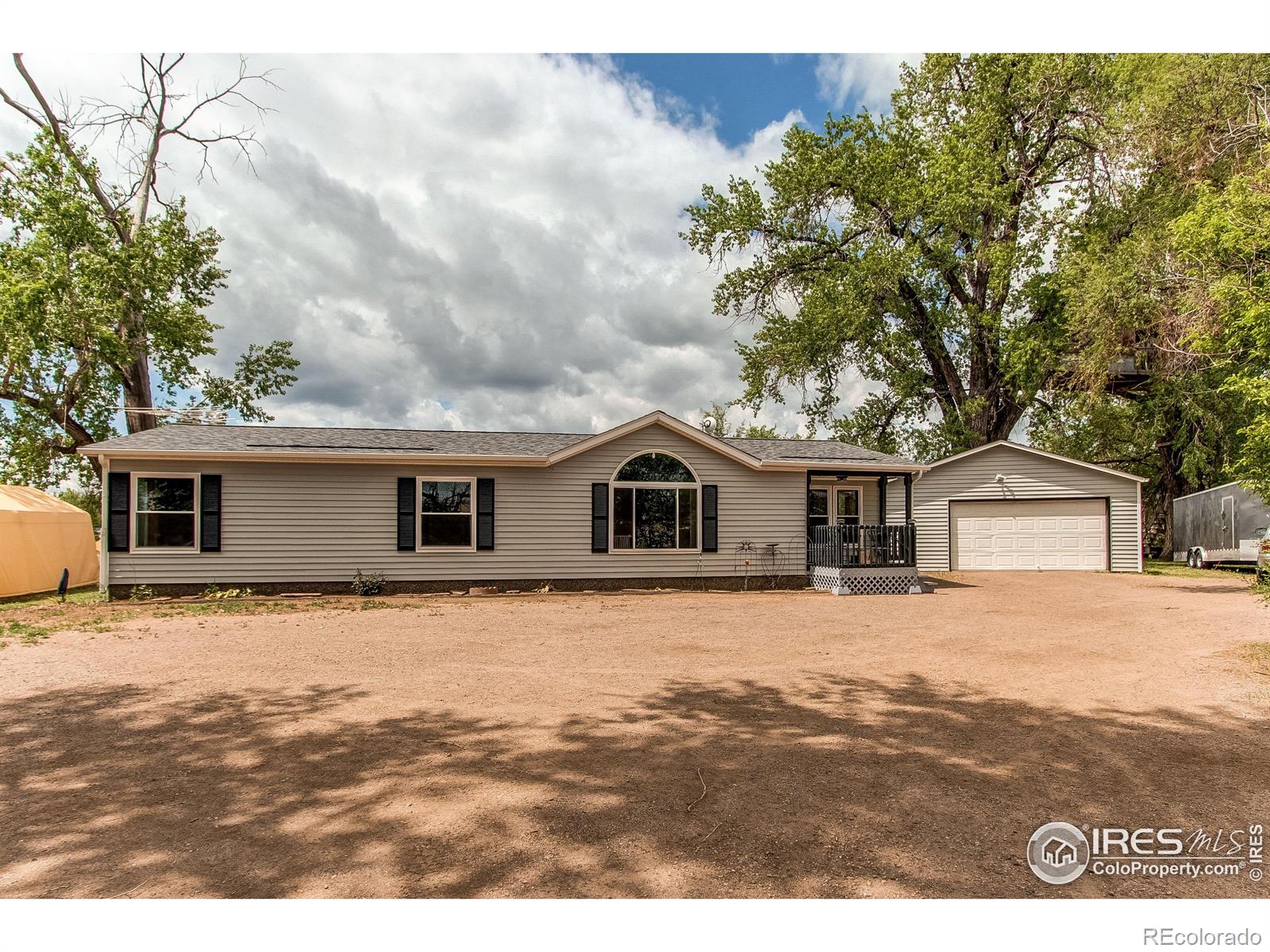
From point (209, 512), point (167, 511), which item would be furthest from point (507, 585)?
point (167, 511)

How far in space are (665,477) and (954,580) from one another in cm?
836

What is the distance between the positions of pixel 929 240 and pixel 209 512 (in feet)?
80.8

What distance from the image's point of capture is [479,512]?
1420 centimetres

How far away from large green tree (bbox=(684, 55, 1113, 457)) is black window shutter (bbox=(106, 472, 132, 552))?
1991 cm

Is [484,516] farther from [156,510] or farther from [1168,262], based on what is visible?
[1168,262]

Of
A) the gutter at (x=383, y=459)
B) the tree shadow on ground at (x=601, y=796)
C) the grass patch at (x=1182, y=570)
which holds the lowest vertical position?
the grass patch at (x=1182, y=570)

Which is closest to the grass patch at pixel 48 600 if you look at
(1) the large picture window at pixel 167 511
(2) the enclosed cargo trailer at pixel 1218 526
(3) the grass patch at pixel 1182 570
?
(1) the large picture window at pixel 167 511

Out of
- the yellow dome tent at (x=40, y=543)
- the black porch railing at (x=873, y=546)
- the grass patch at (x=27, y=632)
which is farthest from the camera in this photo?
the black porch railing at (x=873, y=546)

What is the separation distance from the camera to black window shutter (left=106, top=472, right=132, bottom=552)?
12.7 metres

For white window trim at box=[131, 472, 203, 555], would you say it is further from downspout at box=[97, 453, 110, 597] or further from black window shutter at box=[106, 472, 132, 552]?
downspout at box=[97, 453, 110, 597]

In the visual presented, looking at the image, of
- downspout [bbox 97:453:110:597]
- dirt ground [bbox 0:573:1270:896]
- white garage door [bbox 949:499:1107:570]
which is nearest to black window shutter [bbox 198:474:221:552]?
downspout [bbox 97:453:110:597]

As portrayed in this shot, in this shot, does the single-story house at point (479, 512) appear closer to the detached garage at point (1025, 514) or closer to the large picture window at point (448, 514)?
the large picture window at point (448, 514)

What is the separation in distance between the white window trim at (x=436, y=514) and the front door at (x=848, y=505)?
9059 mm

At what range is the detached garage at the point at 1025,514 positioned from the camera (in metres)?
19.8
